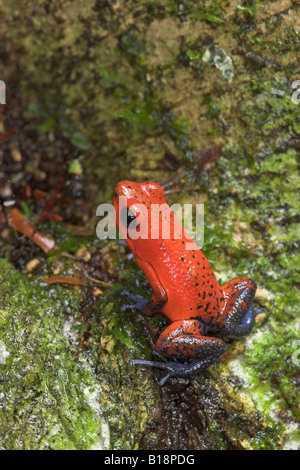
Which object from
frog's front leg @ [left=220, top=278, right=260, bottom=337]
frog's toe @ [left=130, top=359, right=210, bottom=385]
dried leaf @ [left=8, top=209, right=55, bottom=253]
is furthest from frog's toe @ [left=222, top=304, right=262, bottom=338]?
dried leaf @ [left=8, top=209, right=55, bottom=253]

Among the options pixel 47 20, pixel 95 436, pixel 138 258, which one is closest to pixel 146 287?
pixel 138 258

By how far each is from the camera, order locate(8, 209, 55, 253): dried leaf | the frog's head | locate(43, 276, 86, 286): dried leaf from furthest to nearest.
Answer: locate(8, 209, 55, 253): dried leaf → locate(43, 276, 86, 286): dried leaf → the frog's head

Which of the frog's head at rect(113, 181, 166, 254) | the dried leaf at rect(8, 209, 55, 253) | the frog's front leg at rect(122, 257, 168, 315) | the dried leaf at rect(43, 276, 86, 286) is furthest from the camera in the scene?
the dried leaf at rect(8, 209, 55, 253)

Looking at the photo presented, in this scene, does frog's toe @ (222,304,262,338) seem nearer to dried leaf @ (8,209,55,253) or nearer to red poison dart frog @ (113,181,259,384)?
red poison dart frog @ (113,181,259,384)

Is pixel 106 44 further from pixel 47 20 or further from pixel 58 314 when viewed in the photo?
pixel 58 314

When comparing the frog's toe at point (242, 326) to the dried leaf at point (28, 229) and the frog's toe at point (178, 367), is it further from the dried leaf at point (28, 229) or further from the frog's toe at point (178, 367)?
the dried leaf at point (28, 229)

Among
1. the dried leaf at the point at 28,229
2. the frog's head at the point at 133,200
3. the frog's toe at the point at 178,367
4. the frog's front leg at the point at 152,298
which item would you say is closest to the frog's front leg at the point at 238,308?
the frog's toe at the point at 178,367

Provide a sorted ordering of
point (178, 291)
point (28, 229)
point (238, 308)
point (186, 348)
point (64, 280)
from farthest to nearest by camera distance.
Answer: point (28, 229) → point (64, 280) → point (238, 308) → point (178, 291) → point (186, 348)

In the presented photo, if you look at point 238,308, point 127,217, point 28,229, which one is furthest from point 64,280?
point 238,308

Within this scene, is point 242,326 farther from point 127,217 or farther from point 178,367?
point 127,217
